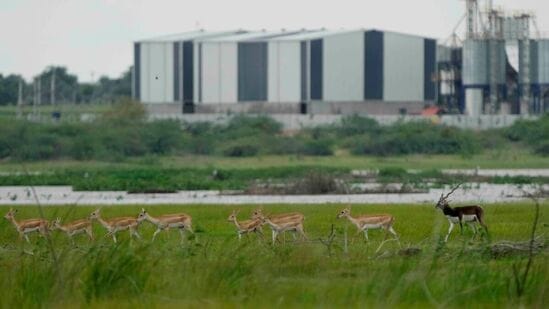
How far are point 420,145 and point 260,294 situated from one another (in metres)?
60.2

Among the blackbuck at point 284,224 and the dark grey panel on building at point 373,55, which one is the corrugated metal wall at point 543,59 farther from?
the blackbuck at point 284,224

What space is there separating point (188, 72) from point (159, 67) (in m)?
2.07

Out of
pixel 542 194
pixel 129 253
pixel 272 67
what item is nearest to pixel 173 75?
pixel 272 67

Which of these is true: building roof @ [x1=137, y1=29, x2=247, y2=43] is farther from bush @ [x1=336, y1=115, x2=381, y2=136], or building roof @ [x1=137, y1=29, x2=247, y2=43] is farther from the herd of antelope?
the herd of antelope

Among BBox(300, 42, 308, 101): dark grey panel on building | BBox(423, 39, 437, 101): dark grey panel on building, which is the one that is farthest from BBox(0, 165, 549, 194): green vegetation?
BBox(423, 39, 437, 101): dark grey panel on building

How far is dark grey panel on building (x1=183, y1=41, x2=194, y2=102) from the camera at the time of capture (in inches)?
3701

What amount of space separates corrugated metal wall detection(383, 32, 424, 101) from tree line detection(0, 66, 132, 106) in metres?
Result: 38.0

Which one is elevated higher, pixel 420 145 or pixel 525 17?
pixel 525 17

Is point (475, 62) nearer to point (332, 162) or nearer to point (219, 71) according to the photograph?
point (219, 71)

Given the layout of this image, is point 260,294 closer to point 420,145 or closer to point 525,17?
point 420,145

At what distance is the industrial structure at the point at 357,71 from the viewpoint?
290 ft

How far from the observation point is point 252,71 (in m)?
91.2

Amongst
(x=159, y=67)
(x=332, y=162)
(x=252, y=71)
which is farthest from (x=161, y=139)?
(x=159, y=67)

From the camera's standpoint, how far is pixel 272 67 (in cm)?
9006
